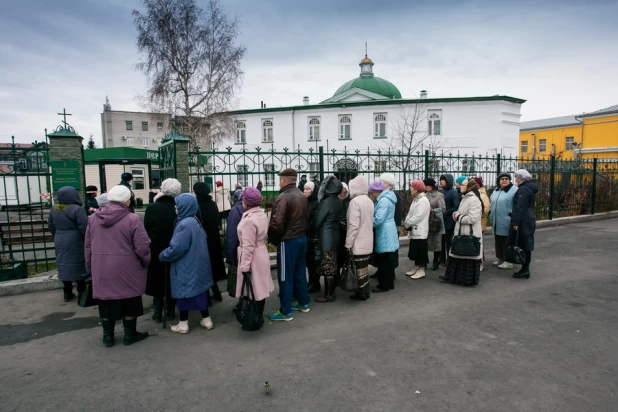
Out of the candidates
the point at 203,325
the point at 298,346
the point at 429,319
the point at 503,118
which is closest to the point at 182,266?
the point at 203,325

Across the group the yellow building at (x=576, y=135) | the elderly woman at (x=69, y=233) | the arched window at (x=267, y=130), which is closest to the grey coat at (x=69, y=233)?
the elderly woman at (x=69, y=233)

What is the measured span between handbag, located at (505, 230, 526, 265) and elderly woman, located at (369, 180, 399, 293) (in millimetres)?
2105

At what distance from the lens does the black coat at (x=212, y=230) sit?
5.08m

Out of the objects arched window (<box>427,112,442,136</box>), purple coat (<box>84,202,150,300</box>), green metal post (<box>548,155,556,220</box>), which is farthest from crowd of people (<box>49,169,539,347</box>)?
arched window (<box>427,112,442,136</box>)

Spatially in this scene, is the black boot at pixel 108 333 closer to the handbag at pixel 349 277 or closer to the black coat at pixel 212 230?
the black coat at pixel 212 230

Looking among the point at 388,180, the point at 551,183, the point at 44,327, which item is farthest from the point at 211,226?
the point at 551,183

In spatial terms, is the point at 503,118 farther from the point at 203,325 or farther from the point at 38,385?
the point at 38,385

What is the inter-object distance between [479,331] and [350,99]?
90.8ft

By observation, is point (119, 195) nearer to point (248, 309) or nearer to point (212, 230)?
point (212, 230)

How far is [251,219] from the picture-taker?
13.6 ft

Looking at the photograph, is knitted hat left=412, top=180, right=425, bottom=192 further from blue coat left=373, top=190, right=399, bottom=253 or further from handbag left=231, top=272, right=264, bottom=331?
handbag left=231, top=272, right=264, bottom=331

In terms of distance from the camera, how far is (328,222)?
16.3ft

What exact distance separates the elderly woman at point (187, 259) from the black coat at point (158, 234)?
286 millimetres

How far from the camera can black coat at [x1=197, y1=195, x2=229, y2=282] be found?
5082 mm
